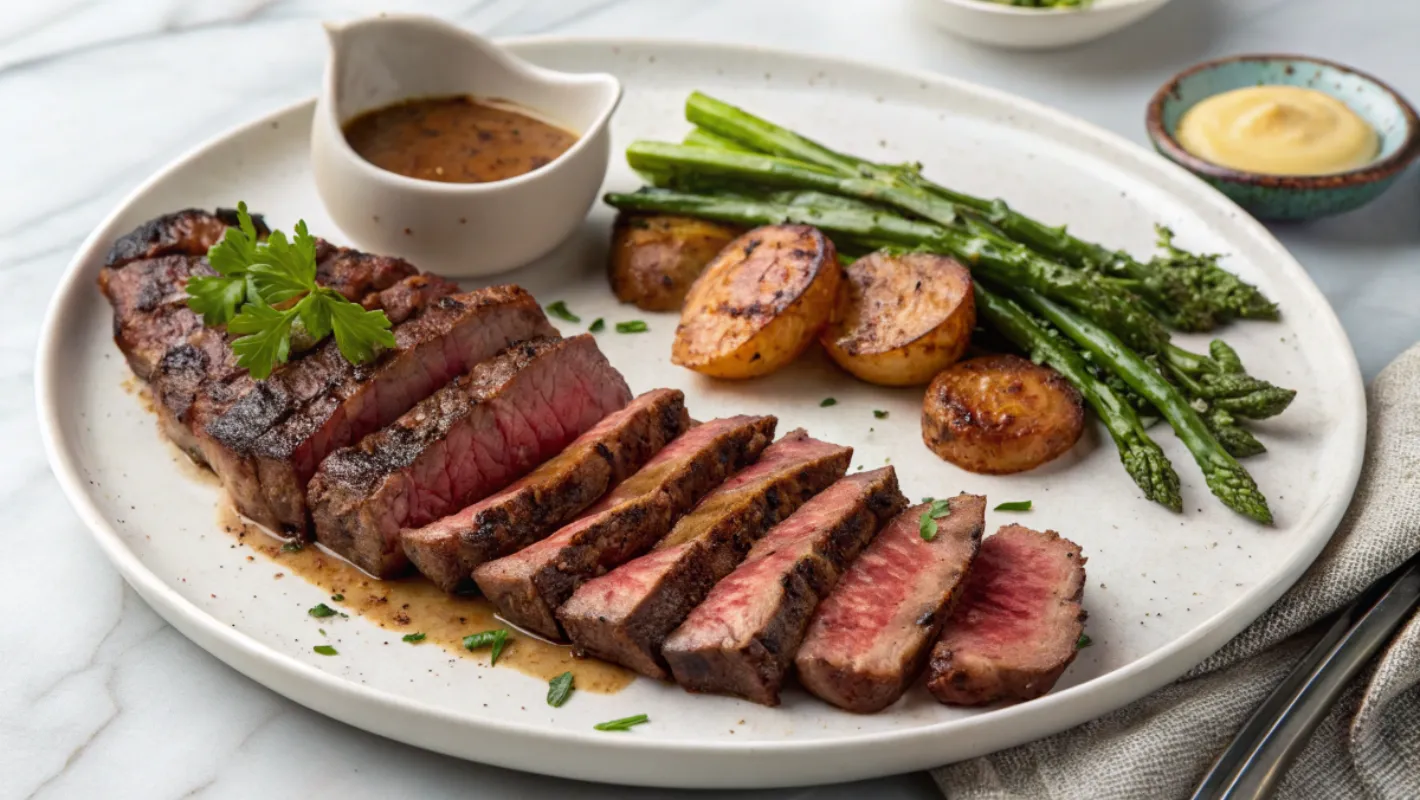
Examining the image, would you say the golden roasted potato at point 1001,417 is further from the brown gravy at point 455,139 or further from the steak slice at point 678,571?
the brown gravy at point 455,139

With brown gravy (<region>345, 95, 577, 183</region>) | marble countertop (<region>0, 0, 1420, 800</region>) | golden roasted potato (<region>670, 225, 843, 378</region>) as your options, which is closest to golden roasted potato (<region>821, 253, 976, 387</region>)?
golden roasted potato (<region>670, 225, 843, 378</region>)

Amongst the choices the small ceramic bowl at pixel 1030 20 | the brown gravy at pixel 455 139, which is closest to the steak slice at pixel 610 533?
the brown gravy at pixel 455 139

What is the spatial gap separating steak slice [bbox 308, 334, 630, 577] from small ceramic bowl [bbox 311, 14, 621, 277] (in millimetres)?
780

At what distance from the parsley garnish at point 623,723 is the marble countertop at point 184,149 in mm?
215

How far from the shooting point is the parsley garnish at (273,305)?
4.30 metres

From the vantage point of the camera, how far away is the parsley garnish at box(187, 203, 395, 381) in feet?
14.1

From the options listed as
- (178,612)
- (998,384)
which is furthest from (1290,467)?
(178,612)

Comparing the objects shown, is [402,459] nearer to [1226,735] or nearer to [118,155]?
[1226,735]

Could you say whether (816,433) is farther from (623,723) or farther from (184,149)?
(184,149)

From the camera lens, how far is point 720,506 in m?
4.06

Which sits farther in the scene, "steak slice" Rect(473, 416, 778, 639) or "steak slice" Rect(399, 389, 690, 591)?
"steak slice" Rect(399, 389, 690, 591)

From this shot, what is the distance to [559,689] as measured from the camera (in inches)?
148

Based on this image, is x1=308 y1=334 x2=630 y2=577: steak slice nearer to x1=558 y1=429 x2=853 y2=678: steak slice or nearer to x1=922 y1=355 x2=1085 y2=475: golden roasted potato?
x1=558 y1=429 x2=853 y2=678: steak slice

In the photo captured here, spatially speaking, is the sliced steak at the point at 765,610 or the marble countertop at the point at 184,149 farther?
the marble countertop at the point at 184,149
